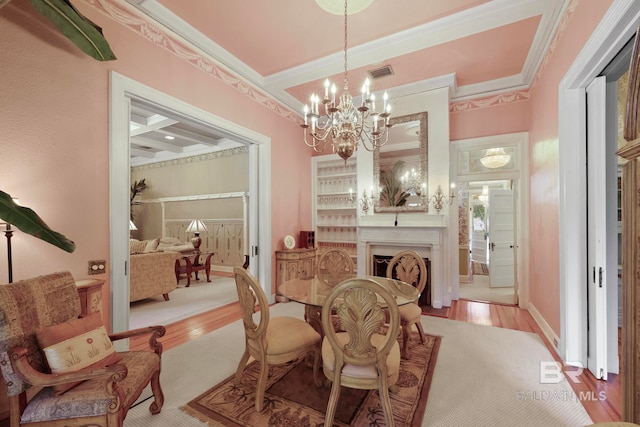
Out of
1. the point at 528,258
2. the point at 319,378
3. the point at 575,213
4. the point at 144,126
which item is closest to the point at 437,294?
the point at 528,258

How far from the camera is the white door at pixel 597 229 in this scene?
2.27 m

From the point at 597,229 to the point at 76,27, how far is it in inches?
175

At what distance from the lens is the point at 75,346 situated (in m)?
1.54

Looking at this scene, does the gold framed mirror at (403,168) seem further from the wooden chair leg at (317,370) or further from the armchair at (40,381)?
the armchair at (40,381)

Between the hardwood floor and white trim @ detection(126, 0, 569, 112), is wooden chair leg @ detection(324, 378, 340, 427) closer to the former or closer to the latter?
the hardwood floor

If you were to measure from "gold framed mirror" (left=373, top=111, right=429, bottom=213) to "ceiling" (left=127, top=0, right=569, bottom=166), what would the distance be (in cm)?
59

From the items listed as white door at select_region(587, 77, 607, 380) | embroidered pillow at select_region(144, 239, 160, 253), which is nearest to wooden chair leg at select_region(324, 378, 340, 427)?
white door at select_region(587, 77, 607, 380)

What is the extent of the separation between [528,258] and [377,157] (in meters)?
2.74

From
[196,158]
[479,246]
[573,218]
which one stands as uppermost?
[196,158]

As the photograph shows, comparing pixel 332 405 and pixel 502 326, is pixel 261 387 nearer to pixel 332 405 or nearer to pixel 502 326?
pixel 332 405

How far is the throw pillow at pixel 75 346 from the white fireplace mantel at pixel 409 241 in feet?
11.8

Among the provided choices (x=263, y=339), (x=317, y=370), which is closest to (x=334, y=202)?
(x=317, y=370)

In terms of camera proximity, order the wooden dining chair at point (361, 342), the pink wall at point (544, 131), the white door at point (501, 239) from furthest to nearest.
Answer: the white door at point (501, 239)
the pink wall at point (544, 131)
the wooden dining chair at point (361, 342)

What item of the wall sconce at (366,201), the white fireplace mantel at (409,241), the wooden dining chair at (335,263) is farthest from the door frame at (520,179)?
the wooden dining chair at (335,263)
